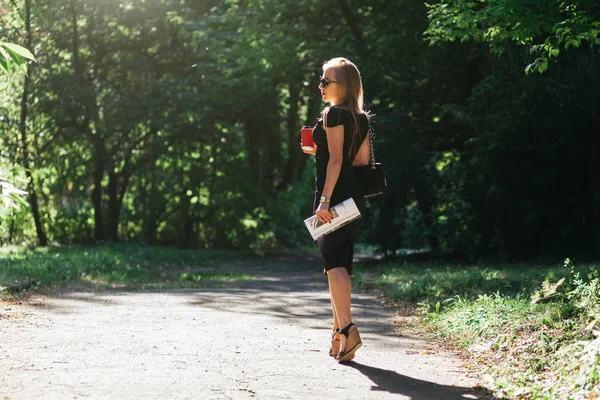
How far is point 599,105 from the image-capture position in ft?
47.6

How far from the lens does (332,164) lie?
5.94 metres

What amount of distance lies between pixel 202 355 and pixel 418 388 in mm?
1666

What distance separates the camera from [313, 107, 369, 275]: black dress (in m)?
6.00

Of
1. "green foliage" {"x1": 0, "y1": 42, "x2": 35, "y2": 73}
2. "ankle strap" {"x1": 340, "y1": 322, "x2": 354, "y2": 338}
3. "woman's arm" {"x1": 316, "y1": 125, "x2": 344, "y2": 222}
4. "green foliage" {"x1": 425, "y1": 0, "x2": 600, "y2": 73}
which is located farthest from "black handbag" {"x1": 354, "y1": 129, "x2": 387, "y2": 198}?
"green foliage" {"x1": 425, "y1": 0, "x2": 600, "y2": 73}

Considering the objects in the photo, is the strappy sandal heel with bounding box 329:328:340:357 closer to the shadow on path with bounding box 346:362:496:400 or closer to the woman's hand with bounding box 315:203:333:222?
Result: the shadow on path with bounding box 346:362:496:400

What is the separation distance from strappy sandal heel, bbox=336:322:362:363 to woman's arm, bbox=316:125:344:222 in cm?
84

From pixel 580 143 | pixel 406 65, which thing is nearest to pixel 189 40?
pixel 406 65

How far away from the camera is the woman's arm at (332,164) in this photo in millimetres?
→ 5895

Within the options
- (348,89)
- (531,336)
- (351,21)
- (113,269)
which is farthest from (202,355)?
(351,21)

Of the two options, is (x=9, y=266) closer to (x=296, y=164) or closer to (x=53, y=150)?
(x=53, y=150)

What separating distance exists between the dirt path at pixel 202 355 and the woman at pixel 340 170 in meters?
0.29

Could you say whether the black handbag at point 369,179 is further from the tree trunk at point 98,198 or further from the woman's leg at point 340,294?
the tree trunk at point 98,198

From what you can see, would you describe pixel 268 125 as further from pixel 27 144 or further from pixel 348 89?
pixel 348 89

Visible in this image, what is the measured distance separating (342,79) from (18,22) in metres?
15.4
